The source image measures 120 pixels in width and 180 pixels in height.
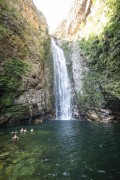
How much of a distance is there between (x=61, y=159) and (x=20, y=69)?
22.1 m

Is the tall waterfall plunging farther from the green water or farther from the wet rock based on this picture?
the green water

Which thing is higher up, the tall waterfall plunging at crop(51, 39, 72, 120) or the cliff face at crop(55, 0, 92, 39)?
the cliff face at crop(55, 0, 92, 39)

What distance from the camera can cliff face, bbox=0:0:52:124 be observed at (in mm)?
30828

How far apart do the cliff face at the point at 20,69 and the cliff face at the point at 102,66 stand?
8287 mm

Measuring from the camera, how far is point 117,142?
59.0 feet

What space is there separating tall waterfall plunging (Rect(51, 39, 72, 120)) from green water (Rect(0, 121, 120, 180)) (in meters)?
20.0

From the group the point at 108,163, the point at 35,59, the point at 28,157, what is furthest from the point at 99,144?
the point at 35,59

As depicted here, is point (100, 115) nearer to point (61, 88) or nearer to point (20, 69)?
point (61, 88)

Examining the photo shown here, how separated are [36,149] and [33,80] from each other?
2018 centimetres

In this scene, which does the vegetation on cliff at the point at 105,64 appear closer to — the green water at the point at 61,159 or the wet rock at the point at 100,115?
the wet rock at the point at 100,115

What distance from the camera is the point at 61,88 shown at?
144 feet

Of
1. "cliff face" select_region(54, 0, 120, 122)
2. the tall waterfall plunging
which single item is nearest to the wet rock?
"cliff face" select_region(54, 0, 120, 122)

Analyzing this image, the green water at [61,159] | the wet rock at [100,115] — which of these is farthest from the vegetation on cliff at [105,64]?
the green water at [61,159]

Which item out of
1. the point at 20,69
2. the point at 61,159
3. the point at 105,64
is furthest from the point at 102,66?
the point at 61,159
